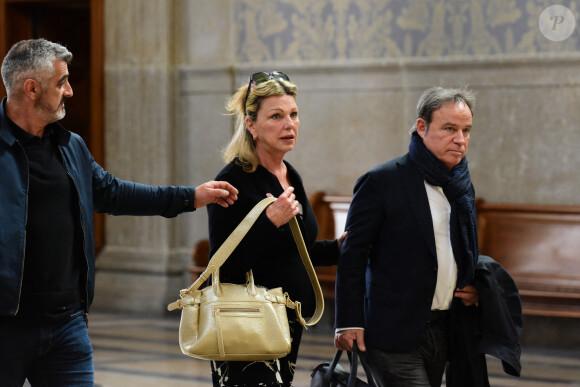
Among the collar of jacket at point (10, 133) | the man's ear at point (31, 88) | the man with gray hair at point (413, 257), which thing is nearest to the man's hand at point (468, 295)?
the man with gray hair at point (413, 257)

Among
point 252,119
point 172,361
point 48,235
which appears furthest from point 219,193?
point 172,361

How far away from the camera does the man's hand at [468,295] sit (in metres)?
3.43

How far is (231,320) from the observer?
303 centimetres

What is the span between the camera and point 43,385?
2.98 m

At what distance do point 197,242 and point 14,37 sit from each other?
9.90ft

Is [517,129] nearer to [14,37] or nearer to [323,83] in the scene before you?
[323,83]

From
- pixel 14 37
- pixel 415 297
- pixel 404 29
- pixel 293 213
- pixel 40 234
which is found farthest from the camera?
pixel 14 37

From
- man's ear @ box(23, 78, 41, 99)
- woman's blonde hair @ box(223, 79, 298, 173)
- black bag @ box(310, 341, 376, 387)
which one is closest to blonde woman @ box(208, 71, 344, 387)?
woman's blonde hair @ box(223, 79, 298, 173)

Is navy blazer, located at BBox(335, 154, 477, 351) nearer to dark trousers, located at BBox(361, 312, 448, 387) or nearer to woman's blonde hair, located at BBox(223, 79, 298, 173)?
dark trousers, located at BBox(361, 312, 448, 387)

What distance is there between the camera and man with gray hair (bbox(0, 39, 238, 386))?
9.20 ft

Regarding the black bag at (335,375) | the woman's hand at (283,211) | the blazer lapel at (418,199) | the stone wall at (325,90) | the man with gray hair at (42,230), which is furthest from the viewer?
the stone wall at (325,90)

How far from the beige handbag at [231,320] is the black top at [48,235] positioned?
1.22 feet

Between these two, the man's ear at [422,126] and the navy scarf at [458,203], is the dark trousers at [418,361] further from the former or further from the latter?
the man's ear at [422,126]

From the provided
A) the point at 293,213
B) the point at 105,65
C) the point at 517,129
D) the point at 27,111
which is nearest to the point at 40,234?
the point at 27,111
